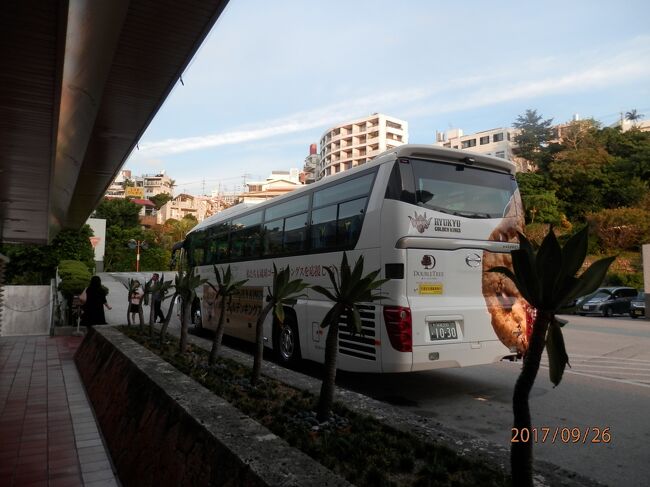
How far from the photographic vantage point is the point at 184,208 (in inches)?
4235

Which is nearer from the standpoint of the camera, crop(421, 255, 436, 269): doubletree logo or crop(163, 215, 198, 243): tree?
crop(421, 255, 436, 269): doubletree logo

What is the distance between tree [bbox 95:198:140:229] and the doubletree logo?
5448cm

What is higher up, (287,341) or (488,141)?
(488,141)

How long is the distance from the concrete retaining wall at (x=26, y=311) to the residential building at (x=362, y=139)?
71343mm

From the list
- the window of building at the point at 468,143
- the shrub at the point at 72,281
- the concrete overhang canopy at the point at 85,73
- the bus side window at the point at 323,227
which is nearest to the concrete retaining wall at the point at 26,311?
the shrub at the point at 72,281

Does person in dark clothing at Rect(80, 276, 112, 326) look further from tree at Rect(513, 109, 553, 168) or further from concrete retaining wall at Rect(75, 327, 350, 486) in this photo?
tree at Rect(513, 109, 553, 168)

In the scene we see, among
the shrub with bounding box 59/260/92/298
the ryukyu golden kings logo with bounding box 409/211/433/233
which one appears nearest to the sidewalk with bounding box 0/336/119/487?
the ryukyu golden kings logo with bounding box 409/211/433/233

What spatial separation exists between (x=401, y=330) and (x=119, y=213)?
5515 centimetres

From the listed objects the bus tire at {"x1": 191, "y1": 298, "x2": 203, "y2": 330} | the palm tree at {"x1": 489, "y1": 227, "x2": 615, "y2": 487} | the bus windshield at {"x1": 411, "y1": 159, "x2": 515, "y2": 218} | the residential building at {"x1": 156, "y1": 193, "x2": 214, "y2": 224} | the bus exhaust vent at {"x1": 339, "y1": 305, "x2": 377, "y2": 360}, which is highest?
the residential building at {"x1": 156, "y1": 193, "x2": 214, "y2": 224}

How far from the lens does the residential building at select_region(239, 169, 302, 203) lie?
327 ft

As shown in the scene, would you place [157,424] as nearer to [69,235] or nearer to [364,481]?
[364,481]

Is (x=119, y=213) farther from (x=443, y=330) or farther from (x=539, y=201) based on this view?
(x=443, y=330)

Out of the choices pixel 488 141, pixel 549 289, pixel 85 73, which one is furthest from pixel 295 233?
pixel 488 141

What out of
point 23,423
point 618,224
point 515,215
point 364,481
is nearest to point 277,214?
point 515,215
